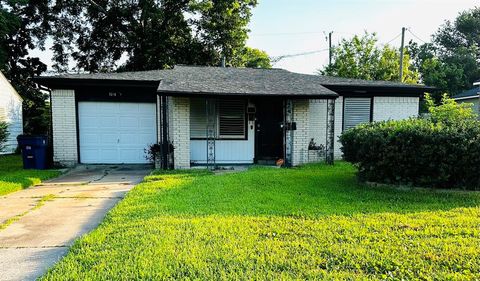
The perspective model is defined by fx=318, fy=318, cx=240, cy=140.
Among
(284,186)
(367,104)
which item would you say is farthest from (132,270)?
(367,104)

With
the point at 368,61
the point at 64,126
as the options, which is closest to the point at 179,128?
the point at 64,126

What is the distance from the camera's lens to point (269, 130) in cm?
1091

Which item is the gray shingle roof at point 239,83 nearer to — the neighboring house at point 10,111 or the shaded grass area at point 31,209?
the shaded grass area at point 31,209

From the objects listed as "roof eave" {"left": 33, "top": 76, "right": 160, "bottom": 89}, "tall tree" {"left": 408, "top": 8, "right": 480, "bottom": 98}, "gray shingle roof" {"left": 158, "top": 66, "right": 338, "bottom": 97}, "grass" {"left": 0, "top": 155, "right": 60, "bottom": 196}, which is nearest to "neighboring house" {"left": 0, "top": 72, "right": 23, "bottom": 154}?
"roof eave" {"left": 33, "top": 76, "right": 160, "bottom": 89}

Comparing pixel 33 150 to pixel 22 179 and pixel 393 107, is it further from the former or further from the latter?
pixel 393 107

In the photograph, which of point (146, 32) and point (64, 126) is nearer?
point (64, 126)

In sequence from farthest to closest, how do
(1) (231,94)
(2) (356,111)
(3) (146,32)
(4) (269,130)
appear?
(3) (146,32)
(2) (356,111)
(4) (269,130)
(1) (231,94)

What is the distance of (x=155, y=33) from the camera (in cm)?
2119

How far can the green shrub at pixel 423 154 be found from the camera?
566 centimetres

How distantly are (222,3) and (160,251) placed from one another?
1962 centimetres

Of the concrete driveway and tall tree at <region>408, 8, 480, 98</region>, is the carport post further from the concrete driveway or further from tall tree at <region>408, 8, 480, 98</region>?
tall tree at <region>408, 8, 480, 98</region>

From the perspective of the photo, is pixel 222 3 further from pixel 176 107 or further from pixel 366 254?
pixel 366 254

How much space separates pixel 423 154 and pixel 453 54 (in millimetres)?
39239

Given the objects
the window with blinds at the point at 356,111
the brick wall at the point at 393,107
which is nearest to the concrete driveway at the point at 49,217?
the window with blinds at the point at 356,111
